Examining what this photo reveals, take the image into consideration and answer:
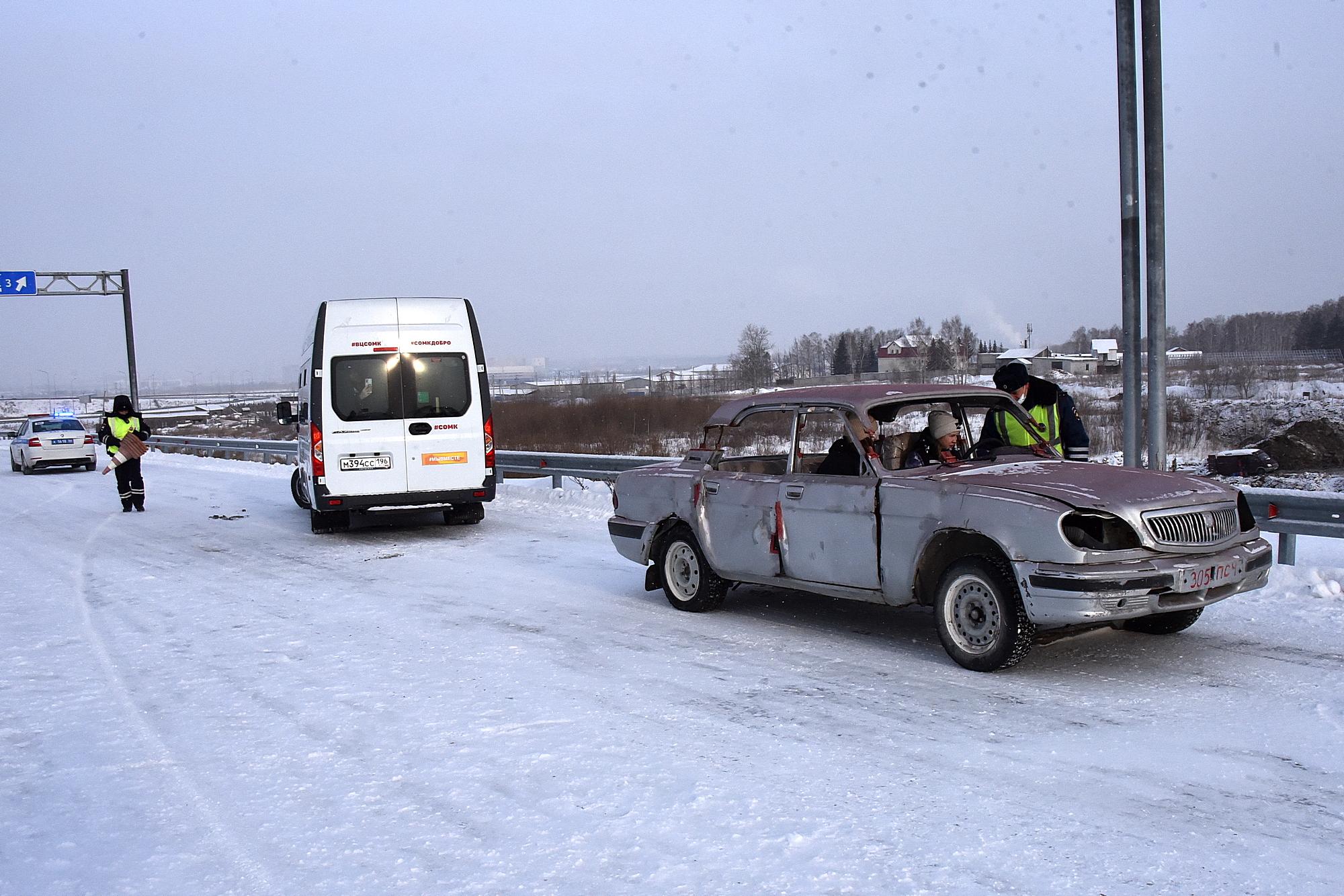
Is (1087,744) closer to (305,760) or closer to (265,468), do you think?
(305,760)

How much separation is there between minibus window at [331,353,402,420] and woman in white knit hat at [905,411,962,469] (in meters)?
7.39

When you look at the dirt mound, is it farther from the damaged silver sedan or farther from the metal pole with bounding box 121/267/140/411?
the metal pole with bounding box 121/267/140/411

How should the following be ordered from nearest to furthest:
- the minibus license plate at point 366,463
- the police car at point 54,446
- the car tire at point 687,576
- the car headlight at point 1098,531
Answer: the car headlight at point 1098,531 → the car tire at point 687,576 → the minibus license plate at point 366,463 → the police car at point 54,446

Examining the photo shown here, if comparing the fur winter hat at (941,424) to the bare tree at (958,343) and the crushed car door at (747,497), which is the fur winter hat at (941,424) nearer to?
the crushed car door at (747,497)

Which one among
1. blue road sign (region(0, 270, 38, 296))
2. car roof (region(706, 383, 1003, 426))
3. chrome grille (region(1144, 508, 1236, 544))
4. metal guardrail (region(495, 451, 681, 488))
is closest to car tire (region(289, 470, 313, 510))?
metal guardrail (region(495, 451, 681, 488))

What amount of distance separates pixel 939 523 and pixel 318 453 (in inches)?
330

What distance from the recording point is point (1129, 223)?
9.59 m

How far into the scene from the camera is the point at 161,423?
256ft

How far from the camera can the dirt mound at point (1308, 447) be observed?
2136 centimetres

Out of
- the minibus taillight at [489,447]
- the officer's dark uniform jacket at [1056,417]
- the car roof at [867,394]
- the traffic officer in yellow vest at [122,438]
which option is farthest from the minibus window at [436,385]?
the officer's dark uniform jacket at [1056,417]

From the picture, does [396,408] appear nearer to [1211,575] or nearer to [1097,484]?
[1097,484]

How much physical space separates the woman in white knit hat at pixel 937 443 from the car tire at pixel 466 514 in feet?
25.6

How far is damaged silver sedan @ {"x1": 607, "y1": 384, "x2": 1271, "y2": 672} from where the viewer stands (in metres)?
5.50

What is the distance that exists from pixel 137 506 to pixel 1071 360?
353ft
